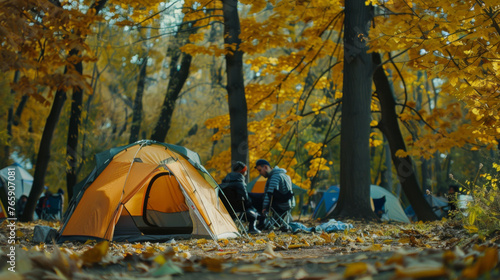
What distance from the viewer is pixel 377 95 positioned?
1352 centimetres

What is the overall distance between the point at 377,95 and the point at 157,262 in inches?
442

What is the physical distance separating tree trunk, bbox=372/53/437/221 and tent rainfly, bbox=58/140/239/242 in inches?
227

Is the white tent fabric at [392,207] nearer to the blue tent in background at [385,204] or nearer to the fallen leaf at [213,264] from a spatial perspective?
the blue tent in background at [385,204]

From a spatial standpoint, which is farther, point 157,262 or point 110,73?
point 110,73

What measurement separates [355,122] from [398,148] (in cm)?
215

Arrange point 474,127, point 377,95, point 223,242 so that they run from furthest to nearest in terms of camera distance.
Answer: point 377,95 → point 223,242 → point 474,127

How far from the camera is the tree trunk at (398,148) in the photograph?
12617 millimetres

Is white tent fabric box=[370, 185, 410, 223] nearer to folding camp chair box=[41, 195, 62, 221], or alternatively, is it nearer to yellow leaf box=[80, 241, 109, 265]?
folding camp chair box=[41, 195, 62, 221]

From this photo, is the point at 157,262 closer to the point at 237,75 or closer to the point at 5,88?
the point at 237,75

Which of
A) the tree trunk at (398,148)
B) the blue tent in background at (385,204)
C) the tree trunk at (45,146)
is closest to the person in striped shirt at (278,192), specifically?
the tree trunk at (398,148)

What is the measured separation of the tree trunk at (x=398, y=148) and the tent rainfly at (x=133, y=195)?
5.78 meters

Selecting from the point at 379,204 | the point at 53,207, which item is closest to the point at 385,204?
the point at 379,204

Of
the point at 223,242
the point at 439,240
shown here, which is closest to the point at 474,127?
the point at 439,240

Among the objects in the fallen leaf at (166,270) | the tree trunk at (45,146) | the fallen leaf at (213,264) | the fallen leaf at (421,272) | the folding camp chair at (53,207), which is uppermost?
the tree trunk at (45,146)
